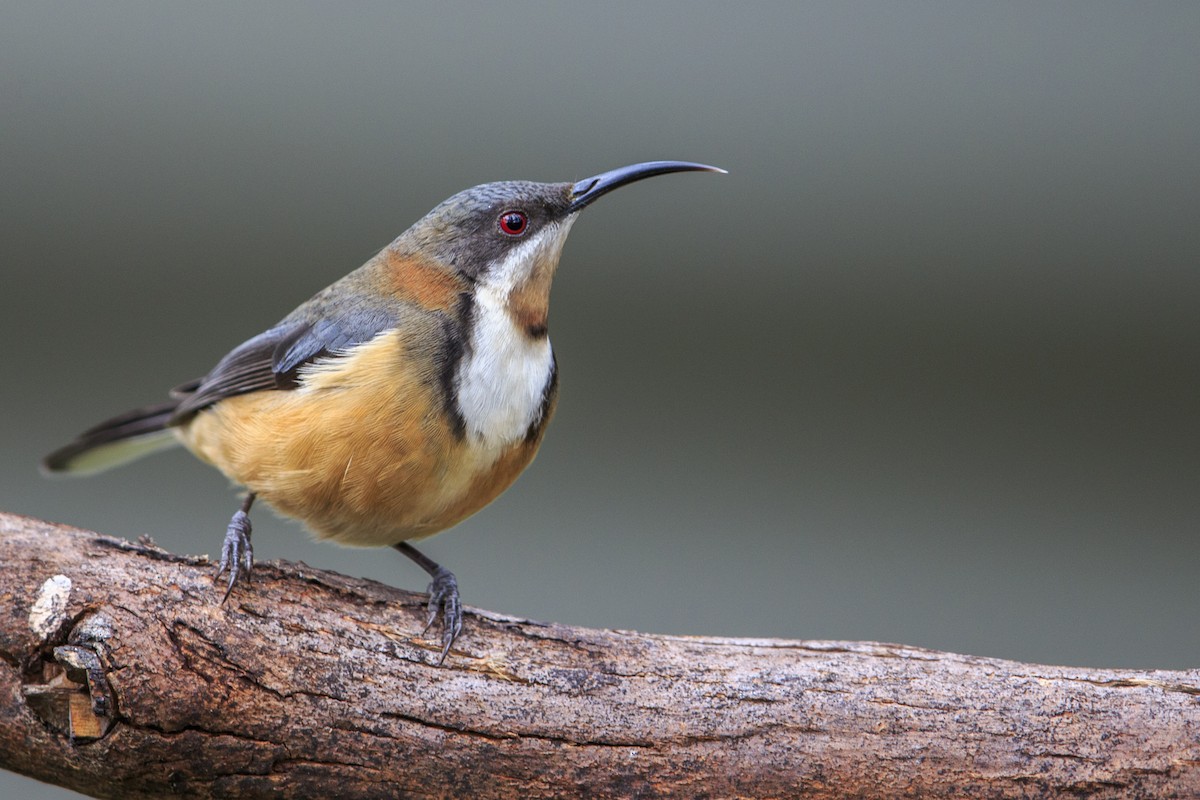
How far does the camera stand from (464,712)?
3.10m

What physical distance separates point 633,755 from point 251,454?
1782 millimetres

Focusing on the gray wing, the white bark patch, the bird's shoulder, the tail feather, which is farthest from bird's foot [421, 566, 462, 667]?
the tail feather

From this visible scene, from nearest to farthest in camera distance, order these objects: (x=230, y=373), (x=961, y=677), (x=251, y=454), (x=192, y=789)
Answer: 1. (x=192, y=789)
2. (x=961, y=677)
3. (x=251, y=454)
4. (x=230, y=373)

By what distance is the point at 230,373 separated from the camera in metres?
4.18

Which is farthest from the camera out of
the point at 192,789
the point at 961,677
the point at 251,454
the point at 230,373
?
the point at 230,373

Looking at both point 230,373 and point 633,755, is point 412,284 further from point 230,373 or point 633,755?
point 633,755

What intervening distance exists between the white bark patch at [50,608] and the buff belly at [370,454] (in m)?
0.87

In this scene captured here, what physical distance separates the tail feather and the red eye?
1.76 m

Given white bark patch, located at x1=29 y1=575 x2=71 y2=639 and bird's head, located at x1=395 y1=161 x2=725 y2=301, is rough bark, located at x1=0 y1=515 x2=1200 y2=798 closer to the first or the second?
white bark patch, located at x1=29 y1=575 x2=71 y2=639

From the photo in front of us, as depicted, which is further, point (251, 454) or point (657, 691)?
point (251, 454)

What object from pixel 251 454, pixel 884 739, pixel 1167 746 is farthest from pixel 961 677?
pixel 251 454

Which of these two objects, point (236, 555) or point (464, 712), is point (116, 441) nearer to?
point (236, 555)

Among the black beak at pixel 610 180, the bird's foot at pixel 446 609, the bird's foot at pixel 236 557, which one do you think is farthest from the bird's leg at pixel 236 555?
the black beak at pixel 610 180

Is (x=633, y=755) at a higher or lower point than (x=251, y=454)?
lower
